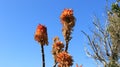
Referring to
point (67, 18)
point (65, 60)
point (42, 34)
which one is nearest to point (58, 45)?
point (42, 34)

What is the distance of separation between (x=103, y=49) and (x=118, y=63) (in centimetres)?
156

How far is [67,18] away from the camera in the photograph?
48.2 feet

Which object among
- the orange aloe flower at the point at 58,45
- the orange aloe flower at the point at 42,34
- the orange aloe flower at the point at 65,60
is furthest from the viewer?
the orange aloe flower at the point at 42,34

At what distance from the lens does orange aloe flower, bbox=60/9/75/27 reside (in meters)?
14.4

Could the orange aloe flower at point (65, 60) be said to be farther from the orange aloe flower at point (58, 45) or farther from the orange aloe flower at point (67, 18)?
the orange aloe flower at point (67, 18)

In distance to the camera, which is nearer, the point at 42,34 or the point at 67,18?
the point at 67,18

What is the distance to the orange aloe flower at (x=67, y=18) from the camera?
1436 cm

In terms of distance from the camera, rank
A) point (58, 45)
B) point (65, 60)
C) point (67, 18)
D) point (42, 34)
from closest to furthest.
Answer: point (65, 60), point (58, 45), point (67, 18), point (42, 34)

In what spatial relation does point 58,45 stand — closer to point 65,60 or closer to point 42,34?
point 42,34

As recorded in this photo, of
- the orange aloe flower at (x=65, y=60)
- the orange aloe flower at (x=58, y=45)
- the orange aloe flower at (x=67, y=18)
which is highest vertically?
the orange aloe flower at (x=67, y=18)

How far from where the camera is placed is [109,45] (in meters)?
17.9

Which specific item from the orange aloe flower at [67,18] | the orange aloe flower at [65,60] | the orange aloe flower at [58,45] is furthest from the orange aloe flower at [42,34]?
the orange aloe flower at [65,60]

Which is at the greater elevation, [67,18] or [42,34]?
[67,18]

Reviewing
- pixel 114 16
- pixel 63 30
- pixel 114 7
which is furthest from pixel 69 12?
pixel 114 16
